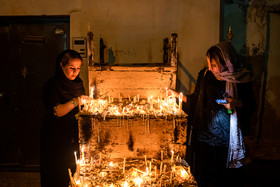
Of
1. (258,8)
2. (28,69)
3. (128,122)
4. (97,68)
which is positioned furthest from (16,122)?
(258,8)

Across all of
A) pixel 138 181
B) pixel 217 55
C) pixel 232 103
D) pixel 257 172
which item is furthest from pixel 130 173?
pixel 257 172

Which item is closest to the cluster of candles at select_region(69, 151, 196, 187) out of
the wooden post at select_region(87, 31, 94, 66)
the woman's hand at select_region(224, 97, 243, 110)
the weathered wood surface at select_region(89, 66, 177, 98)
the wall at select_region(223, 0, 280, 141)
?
the woman's hand at select_region(224, 97, 243, 110)

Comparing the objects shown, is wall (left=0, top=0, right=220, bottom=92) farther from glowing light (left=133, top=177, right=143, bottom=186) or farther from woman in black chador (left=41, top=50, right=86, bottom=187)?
glowing light (left=133, top=177, right=143, bottom=186)

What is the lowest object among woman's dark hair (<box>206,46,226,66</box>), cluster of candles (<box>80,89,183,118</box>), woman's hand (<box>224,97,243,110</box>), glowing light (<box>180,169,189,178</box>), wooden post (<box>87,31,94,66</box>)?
glowing light (<box>180,169,189,178</box>)

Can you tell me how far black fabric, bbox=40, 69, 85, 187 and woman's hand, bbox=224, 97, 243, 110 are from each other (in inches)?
86.6

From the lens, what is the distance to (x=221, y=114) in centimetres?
262

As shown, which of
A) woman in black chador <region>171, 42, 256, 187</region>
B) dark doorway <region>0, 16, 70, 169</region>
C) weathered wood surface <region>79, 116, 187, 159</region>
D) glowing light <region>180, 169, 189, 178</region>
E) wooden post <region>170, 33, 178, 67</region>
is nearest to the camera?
glowing light <region>180, 169, 189, 178</region>

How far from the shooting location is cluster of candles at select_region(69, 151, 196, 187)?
1.99 metres

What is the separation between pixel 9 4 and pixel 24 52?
1017 mm

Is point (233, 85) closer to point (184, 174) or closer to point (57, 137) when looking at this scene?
point (184, 174)

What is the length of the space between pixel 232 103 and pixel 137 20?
2668mm

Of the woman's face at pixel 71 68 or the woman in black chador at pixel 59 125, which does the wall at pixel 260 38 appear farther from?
the woman in black chador at pixel 59 125

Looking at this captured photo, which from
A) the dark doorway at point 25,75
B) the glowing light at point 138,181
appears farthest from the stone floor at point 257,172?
the glowing light at point 138,181

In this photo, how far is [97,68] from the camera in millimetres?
3137
